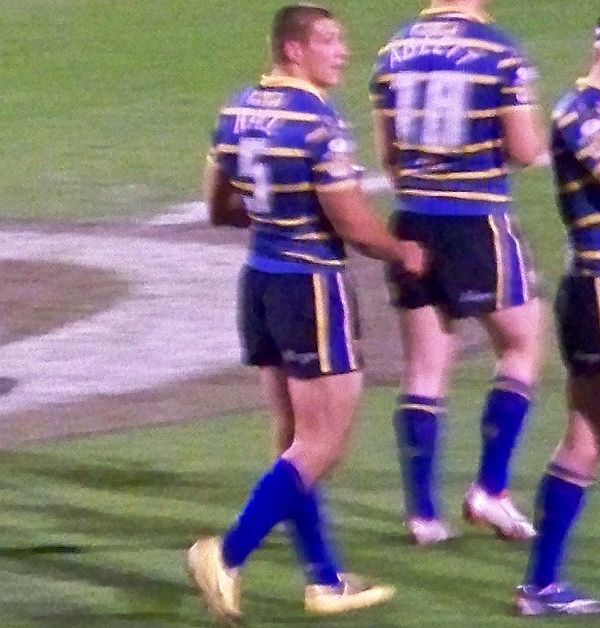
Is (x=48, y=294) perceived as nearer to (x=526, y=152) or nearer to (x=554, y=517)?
(x=526, y=152)

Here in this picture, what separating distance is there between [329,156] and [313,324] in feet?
1.51

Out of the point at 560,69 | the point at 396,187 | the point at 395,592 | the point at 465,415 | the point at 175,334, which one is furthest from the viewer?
the point at 560,69

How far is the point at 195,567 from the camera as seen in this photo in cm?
461

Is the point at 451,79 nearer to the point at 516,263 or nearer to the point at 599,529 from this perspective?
the point at 516,263

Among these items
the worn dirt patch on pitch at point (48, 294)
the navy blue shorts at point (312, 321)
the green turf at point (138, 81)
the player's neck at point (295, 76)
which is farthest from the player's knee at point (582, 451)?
the green turf at point (138, 81)

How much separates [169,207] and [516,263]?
25.4 feet

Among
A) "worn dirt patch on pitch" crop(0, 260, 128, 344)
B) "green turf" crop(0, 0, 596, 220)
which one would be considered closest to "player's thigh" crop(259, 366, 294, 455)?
"worn dirt patch on pitch" crop(0, 260, 128, 344)

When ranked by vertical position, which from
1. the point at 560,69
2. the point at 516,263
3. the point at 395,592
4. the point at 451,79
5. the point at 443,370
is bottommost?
the point at 560,69

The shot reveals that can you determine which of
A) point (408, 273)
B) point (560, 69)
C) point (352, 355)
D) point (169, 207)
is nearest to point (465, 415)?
point (408, 273)

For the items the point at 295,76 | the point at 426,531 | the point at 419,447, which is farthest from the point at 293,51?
the point at 426,531

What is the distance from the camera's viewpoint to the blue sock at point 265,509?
4562 mm

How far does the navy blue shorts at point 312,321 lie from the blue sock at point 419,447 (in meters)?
0.83

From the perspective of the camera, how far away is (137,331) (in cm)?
909

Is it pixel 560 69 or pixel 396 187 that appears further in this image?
pixel 560 69
